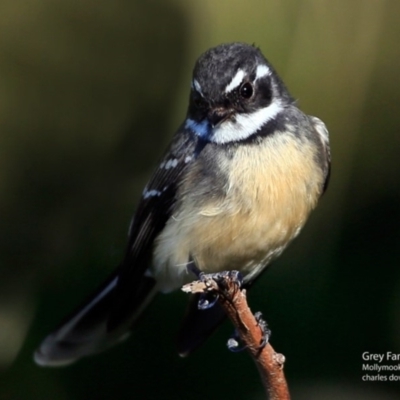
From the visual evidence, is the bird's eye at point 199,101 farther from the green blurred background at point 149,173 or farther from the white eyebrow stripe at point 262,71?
the green blurred background at point 149,173

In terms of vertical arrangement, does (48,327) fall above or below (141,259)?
below

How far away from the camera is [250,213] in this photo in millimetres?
3691

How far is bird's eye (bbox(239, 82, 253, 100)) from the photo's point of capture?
3718 mm

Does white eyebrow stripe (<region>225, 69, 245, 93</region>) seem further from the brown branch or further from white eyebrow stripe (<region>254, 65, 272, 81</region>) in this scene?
the brown branch

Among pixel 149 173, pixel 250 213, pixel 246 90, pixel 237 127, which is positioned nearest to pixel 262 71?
pixel 246 90

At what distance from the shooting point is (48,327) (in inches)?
179

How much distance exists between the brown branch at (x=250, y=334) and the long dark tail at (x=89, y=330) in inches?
45.7

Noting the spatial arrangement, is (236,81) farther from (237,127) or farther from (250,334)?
(250,334)

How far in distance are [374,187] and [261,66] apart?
0.92 metres

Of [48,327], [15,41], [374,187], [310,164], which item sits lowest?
[48,327]

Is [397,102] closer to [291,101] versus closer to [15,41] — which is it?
[291,101]

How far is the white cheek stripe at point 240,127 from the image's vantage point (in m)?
3.72

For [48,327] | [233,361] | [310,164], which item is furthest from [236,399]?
[310,164]

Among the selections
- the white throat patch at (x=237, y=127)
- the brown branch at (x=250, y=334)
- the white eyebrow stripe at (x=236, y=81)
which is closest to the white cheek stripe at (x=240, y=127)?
the white throat patch at (x=237, y=127)
